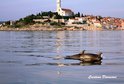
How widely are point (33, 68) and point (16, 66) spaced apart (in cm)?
158

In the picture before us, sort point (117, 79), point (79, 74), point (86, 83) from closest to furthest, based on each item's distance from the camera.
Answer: point (86, 83) → point (117, 79) → point (79, 74)

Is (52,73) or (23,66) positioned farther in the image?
(23,66)

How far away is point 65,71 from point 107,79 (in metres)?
3.78

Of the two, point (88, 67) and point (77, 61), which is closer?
point (88, 67)

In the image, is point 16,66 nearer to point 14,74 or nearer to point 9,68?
point 9,68

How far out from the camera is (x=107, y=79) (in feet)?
63.9

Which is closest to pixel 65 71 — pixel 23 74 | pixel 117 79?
pixel 23 74

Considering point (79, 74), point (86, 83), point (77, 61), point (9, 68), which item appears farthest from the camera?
point (77, 61)

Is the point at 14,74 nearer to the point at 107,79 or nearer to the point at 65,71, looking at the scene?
the point at 65,71

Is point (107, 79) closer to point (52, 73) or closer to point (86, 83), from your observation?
point (86, 83)

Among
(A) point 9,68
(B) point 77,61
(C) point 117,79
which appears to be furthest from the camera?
(B) point 77,61

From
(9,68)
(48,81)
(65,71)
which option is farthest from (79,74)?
(9,68)

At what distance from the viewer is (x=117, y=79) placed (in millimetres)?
19656

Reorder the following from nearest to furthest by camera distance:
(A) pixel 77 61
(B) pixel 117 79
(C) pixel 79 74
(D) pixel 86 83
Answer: (D) pixel 86 83, (B) pixel 117 79, (C) pixel 79 74, (A) pixel 77 61
